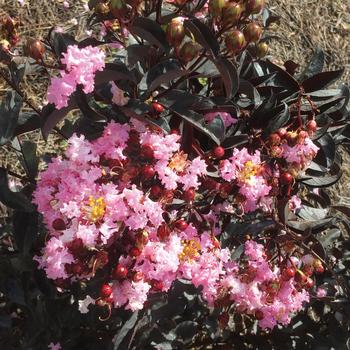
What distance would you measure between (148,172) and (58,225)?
20cm

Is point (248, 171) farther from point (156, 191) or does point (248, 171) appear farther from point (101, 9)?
point (101, 9)

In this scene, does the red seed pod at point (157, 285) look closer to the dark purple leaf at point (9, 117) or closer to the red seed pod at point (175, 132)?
the red seed pod at point (175, 132)

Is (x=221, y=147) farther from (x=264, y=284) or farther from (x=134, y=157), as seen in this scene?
(x=264, y=284)

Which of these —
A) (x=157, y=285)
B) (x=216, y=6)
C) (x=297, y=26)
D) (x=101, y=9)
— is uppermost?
(x=216, y=6)

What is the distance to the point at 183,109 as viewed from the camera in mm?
1208

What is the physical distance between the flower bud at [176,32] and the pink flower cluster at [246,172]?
29 cm

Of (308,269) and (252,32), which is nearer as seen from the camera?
(252,32)

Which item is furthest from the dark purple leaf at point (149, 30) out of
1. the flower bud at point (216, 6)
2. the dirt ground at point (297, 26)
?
the dirt ground at point (297, 26)

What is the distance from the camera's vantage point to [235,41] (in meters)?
1.10

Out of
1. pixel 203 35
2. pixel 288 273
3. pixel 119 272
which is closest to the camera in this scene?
pixel 203 35

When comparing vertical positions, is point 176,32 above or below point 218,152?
above

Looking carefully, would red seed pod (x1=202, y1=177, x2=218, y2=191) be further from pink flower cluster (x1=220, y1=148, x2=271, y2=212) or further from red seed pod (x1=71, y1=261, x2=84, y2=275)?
red seed pod (x1=71, y1=261, x2=84, y2=275)

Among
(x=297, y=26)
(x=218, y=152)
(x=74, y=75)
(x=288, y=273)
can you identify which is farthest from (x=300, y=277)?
(x=297, y=26)

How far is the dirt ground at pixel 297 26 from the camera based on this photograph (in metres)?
3.17
